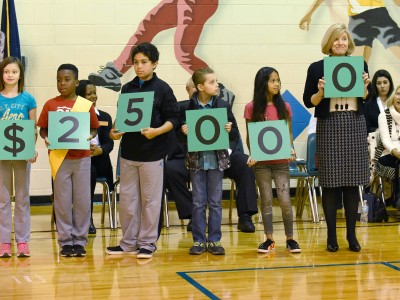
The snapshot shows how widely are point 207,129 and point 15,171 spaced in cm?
129

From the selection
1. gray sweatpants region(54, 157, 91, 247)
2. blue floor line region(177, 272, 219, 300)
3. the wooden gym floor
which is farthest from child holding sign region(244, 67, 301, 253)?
gray sweatpants region(54, 157, 91, 247)

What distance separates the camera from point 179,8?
7.85 meters

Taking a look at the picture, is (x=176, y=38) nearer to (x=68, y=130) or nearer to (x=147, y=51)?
(x=147, y=51)

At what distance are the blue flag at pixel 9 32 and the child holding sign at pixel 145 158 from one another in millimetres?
2538

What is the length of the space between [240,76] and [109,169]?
2.11m

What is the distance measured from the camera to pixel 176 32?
25.7ft

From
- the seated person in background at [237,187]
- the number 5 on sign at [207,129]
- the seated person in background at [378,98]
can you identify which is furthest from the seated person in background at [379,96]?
the number 5 on sign at [207,129]

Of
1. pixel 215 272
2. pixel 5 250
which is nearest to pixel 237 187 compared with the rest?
pixel 215 272

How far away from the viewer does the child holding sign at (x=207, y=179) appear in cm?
500

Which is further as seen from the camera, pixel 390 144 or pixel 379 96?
pixel 379 96

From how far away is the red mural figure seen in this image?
773 centimetres

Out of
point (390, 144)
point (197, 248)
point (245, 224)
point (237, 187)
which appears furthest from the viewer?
point (390, 144)

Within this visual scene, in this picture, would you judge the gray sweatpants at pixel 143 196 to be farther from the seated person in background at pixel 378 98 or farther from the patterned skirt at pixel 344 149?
the seated person in background at pixel 378 98

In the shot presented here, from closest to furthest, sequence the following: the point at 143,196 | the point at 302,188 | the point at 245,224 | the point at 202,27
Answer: the point at 143,196 → the point at 245,224 → the point at 302,188 → the point at 202,27
